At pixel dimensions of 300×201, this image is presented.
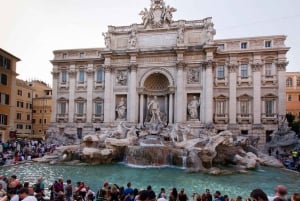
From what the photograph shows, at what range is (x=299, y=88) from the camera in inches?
1687

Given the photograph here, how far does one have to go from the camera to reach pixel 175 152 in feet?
66.3

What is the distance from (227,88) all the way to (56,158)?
1866 cm

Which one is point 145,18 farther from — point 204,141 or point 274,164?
point 274,164

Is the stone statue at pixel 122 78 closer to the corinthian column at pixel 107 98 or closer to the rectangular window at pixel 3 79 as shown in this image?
the corinthian column at pixel 107 98

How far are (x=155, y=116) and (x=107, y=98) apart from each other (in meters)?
6.24

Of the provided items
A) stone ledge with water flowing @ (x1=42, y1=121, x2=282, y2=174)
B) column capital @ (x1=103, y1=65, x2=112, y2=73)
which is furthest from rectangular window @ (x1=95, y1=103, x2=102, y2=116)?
stone ledge with water flowing @ (x1=42, y1=121, x2=282, y2=174)

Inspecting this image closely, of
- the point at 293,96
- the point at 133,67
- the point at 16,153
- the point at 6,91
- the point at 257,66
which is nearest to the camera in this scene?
the point at 16,153

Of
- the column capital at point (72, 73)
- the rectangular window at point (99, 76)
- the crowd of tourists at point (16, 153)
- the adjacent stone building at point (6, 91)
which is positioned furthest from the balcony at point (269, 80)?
the adjacent stone building at point (6, 91)

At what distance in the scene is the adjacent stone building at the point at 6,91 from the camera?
2852 cm

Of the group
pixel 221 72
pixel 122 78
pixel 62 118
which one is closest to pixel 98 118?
pixel 62 118

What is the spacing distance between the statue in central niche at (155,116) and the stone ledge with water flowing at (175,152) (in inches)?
162

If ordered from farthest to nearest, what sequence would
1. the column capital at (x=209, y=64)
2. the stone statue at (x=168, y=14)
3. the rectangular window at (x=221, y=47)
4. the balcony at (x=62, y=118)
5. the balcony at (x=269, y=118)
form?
the balcony at (x=62, y=118), the stone statue at (x=168, y=14), the rectangular window at (x=221, y=47), the column capital at (x=209, y=64), the balcony at (x=269, y=118)

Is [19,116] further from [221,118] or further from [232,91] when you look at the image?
[232,91]

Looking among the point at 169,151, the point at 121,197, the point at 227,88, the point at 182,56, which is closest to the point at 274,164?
the point at 169,151
